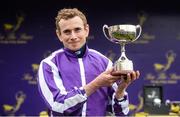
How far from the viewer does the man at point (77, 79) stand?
49.3 inches

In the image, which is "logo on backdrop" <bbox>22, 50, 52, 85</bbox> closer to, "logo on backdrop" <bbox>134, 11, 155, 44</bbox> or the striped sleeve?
"logo on backdrop" <bbox>134, 11, 155, 44</bbox>

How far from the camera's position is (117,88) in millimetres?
1352

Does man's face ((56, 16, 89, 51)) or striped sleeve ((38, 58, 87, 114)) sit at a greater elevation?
man's face ((56, 16, 89, 51))

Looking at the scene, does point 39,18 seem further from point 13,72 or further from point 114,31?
point 114,31

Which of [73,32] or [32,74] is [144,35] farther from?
[73,32]

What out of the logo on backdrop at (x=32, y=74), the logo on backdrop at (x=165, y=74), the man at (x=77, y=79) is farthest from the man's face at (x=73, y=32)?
the logo on backdrop at (x=165, y=74)

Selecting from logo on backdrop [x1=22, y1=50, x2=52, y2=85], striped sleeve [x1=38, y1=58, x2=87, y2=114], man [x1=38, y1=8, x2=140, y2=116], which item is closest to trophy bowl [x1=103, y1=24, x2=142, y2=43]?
man [x1=38, y1=8, x2=140, y2=116]

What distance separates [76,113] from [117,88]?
18 cm

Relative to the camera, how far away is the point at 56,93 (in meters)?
1.28

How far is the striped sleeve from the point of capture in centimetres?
124

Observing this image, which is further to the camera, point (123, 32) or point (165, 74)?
point (165, 74)

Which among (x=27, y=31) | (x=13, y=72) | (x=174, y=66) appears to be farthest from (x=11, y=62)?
(x=174, y=66)

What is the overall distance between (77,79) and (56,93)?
9cm

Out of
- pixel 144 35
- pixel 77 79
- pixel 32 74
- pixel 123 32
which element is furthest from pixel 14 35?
pixel 77 79
